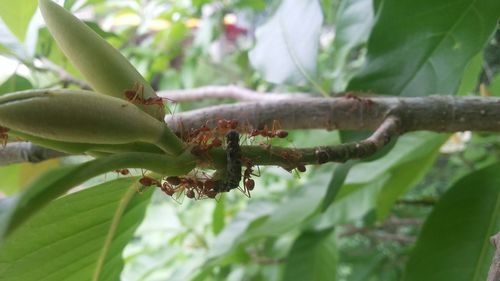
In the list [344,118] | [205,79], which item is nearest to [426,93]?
[344,118]

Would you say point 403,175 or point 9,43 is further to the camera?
point 403,175

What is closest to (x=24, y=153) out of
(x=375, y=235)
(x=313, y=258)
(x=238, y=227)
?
(x=313, y=258)

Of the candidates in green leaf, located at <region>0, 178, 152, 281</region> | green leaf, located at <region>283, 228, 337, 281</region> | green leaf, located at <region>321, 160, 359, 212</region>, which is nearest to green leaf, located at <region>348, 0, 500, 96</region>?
green leaf, located at <region>321, 160, 359, 212</region>

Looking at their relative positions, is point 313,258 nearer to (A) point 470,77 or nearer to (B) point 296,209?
(B) point 296,209

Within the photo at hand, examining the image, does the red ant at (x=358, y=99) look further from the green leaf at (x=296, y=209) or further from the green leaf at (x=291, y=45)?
the green leaf at (x=296, y=209)

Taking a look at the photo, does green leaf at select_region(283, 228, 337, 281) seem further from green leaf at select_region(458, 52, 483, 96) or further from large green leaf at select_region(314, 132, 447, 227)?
green leaf at select_region(458, 52, 483, 96)

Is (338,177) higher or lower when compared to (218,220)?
higher

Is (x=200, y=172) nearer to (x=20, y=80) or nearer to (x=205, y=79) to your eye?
(x=20, y=80)
